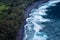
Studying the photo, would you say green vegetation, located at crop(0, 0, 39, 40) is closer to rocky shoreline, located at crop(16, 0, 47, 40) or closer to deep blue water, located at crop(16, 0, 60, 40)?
rocky shoreline, located at crop(16, 0, 47, 40)

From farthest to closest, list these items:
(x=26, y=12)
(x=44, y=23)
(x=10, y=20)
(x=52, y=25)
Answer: (x=26, y=12) → (x=44, y=23) → (x=52, y=25) → (x=10, y=20)

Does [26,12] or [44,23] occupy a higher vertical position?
[26,12]

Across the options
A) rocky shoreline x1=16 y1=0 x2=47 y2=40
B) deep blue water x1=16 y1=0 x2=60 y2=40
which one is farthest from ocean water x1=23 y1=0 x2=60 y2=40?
rocky shoreline x1=16 y1=0 x2=47 y2=40

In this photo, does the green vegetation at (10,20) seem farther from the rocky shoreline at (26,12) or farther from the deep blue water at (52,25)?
the deep blue water at (52,25)

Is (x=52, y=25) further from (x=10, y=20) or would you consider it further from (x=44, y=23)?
(x=10, y=20)

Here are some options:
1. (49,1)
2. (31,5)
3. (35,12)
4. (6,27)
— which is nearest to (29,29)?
(6,27)

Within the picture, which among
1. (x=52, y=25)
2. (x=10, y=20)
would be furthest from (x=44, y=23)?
(x=10, y=20)

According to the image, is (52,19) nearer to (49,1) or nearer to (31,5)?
(31,5)

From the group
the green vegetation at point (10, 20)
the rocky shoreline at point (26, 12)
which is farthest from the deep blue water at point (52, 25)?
the green vegetation at point (10, 20)

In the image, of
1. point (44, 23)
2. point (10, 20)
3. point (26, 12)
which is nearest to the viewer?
point (10, 20)
